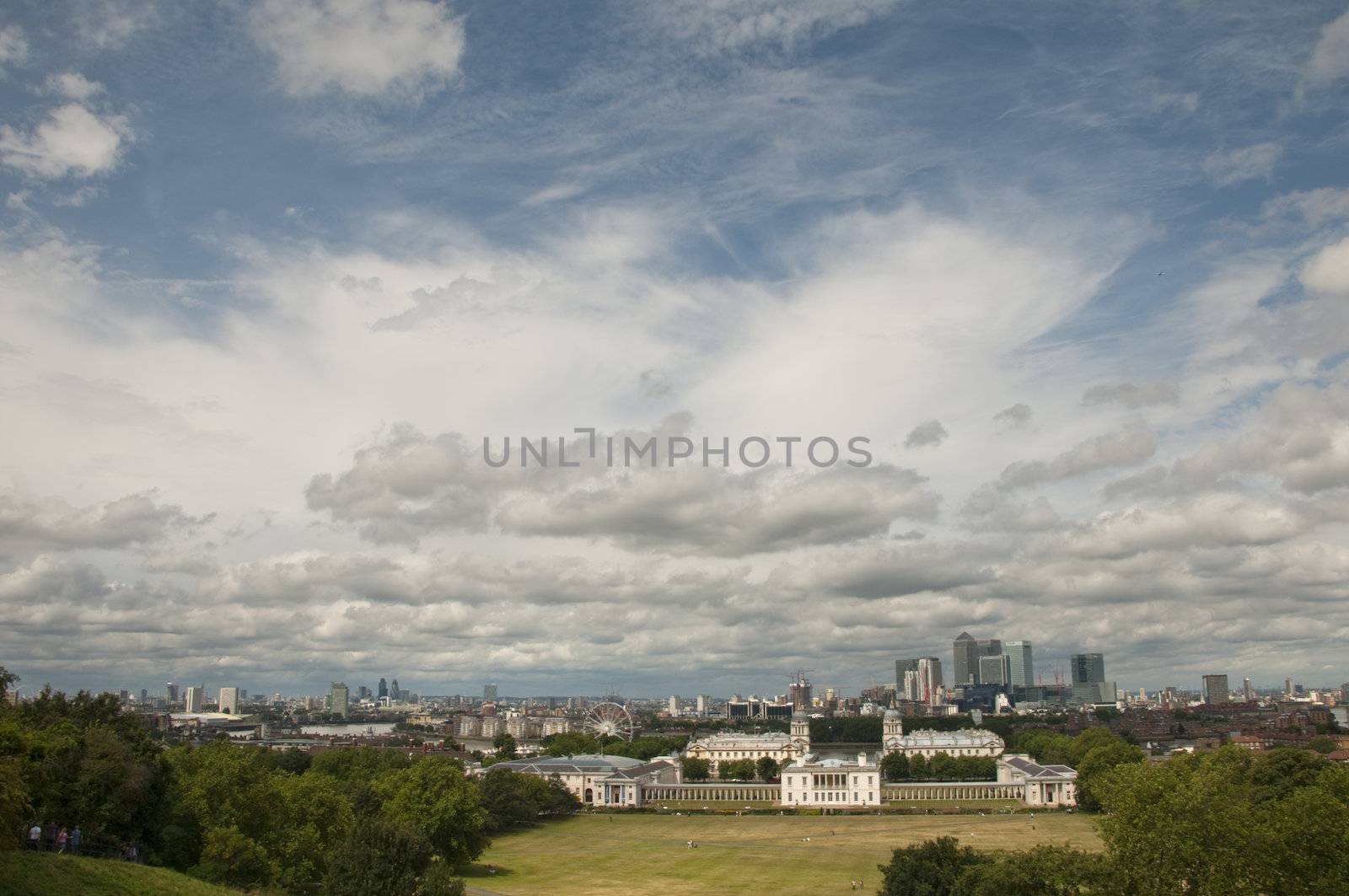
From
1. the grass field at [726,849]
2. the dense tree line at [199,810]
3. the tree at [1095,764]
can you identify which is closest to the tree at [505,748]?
the grass field at [726,849]

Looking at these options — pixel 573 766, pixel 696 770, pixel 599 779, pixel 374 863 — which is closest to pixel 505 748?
Answer: pixel 696 770

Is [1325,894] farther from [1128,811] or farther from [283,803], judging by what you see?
[283,803]

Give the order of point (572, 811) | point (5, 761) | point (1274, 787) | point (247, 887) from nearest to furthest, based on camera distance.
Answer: point (5, 761)
point (247, 887)
point (1274, 787)
point (572, 811)

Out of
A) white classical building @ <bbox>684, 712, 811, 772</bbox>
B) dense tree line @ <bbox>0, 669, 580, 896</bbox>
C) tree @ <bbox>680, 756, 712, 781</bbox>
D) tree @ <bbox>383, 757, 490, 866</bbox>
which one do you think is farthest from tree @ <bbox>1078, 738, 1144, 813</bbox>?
dense tree line @ <bbox>0, 669, 580, 896</bbox>

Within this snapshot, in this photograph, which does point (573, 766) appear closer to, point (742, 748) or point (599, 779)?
point (599, 779)

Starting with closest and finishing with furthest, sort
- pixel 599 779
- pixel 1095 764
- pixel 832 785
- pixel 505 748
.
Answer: pixel 1095 764 < pixel 832 785 < pixel 599 779 < pixel 505 748

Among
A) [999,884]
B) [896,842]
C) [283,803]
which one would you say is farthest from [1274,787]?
[283,803]

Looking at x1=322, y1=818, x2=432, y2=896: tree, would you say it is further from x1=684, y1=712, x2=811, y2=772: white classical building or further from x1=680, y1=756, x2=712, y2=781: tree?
x1=684, y1=712, x2=811, y2=772: white classical building
